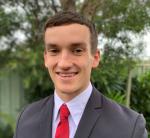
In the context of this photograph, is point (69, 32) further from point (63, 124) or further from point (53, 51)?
point (63, 124)

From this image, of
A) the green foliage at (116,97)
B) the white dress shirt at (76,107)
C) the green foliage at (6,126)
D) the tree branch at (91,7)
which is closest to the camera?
the white dress shirt at (76,107)

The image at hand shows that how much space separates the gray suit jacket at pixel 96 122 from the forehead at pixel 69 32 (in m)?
0.28

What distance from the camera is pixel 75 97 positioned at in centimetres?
156

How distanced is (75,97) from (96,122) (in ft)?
0.43

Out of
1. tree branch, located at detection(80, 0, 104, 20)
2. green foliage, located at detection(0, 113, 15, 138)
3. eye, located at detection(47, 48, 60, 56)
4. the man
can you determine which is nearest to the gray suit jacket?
the man

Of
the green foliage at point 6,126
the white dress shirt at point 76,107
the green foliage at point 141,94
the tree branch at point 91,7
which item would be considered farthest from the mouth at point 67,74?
the green foliage at point 141,94

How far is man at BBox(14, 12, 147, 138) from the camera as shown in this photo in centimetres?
146

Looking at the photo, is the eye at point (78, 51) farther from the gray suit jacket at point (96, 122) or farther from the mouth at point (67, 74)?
the gray suit jacket at point (96, 122)

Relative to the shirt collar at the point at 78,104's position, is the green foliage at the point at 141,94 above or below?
below

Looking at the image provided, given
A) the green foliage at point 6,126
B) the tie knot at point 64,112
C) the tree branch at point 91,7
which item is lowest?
the green foliage at point 6,126

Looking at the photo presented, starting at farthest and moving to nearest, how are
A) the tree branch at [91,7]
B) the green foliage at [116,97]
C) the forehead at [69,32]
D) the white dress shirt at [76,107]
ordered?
1. the green foliage at [116,97]
2. the tree branch at [91,7]
3. the white dress shirt at [76,107]
4. the forehead at [69,32]

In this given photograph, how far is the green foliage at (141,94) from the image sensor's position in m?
6.80

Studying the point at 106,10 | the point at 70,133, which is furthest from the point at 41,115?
the point at 106,10

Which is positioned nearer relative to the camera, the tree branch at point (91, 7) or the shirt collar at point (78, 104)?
the shirt collar at point (78, 104)
